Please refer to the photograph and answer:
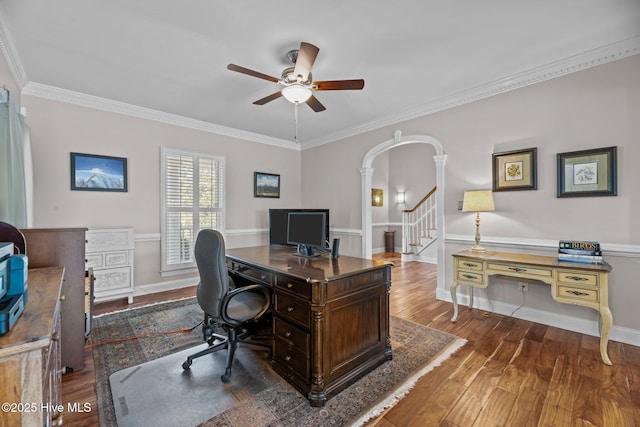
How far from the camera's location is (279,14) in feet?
7.10

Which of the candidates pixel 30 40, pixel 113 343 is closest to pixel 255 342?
pixel 113 343

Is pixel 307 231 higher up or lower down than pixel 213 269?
higher up

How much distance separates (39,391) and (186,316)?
257 cm

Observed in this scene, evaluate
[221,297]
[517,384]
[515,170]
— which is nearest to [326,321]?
[221,297]

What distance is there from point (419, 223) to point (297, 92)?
5246 millimetres

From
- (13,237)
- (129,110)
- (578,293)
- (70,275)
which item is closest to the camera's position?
(13,237)

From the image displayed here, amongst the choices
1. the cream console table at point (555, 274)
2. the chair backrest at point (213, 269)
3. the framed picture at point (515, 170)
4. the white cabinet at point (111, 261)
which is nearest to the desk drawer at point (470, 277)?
the cream console table at point (555, 274)

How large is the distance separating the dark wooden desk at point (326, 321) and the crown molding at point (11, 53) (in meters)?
2.79

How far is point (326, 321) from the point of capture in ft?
6.03

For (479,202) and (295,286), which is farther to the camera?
(479,202)

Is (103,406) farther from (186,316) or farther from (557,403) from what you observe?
(557,403)

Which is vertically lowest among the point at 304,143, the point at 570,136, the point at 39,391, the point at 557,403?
the point at 557,403

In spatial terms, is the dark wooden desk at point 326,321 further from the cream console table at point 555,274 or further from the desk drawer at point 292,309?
the cream console table at point 555,274

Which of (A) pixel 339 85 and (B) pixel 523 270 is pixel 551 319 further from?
(A) pixel 339 85
